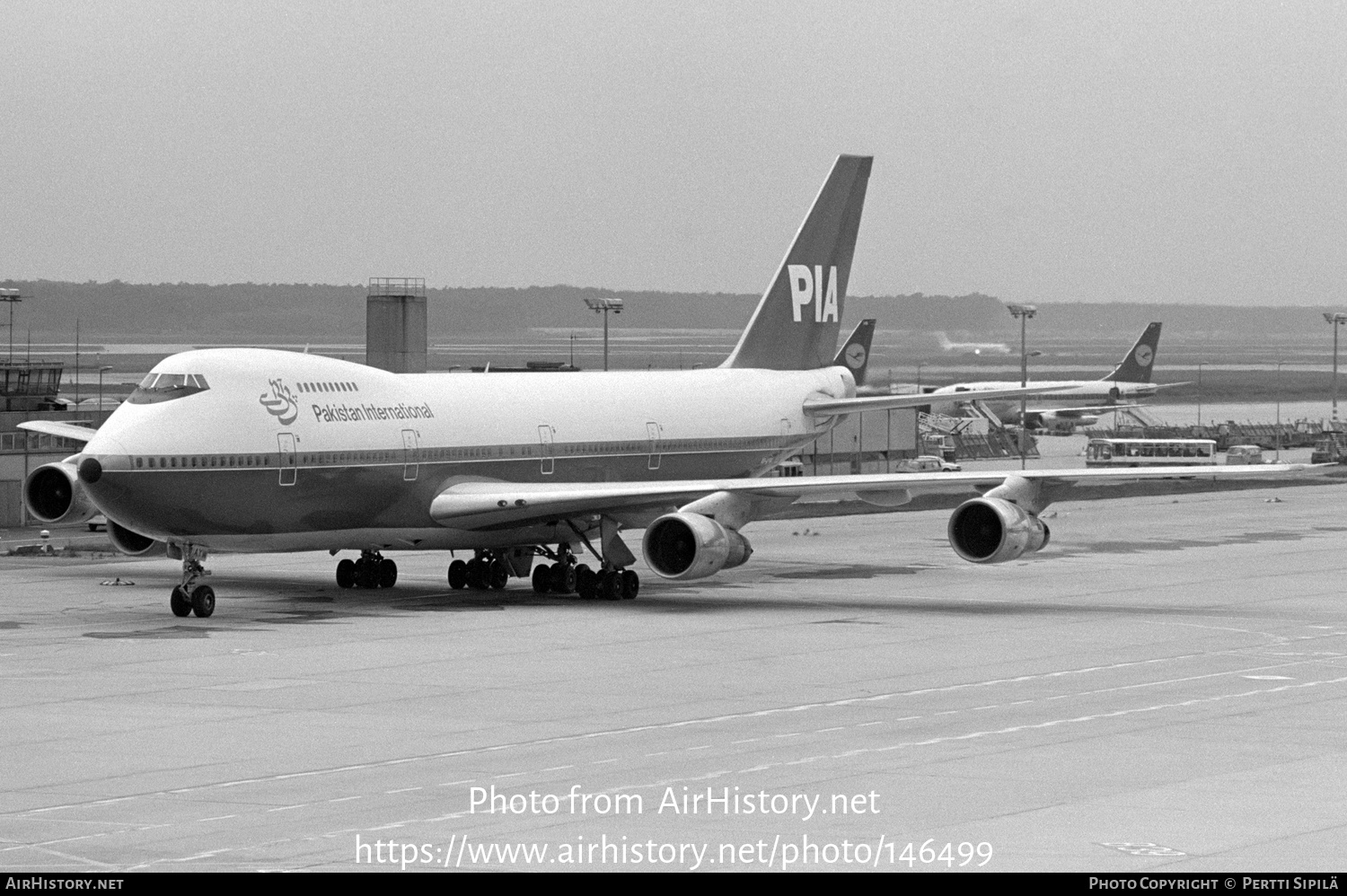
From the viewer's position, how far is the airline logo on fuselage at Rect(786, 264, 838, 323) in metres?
49.9

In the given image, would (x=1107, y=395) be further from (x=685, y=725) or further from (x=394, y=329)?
(x=685, y=725)

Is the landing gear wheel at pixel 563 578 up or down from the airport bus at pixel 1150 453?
down

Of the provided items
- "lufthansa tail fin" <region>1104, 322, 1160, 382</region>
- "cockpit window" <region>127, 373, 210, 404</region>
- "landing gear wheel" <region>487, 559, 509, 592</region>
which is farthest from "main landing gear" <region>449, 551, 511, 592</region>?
"lufthansa tail fin" <region>1104, 322, 1160, 382</region>

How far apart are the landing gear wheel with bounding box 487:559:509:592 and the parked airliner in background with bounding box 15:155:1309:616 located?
4 centimetres

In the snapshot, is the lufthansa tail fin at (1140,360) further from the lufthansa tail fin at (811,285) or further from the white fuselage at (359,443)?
the white fuselage at (359,443)

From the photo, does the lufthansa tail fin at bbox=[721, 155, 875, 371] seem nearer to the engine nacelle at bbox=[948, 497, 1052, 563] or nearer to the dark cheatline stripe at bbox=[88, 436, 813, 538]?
the dark cheatline stripe at bbox=[88, 436, 813, 538]

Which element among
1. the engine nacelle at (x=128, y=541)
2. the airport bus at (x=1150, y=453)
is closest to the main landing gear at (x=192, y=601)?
the engine nacelle at (x=128, y=541)

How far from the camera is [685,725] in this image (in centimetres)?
2398

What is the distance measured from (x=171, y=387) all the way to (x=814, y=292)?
768 inches

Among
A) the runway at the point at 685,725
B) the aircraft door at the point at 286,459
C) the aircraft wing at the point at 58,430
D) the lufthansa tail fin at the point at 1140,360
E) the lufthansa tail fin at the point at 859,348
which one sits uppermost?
the lufthansa tail fin at the point at 1140,360

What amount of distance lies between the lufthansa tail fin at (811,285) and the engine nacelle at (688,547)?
12.3 m

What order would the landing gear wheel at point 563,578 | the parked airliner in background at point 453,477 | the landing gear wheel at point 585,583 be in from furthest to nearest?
the landing gear wheel at point 563,578 → the landing gear wheel at point 585,583 → the parked airliner in background at point 453,477

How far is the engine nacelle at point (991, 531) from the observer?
123 feet

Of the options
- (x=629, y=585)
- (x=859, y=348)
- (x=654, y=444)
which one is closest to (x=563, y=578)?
(x=629, y=585)
